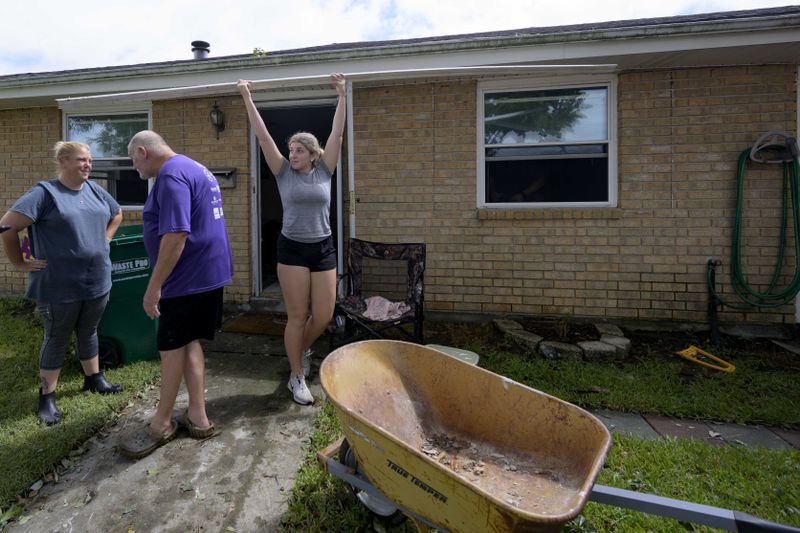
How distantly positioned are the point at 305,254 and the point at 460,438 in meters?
1.58

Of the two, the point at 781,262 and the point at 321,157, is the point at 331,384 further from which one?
the point at 781,262

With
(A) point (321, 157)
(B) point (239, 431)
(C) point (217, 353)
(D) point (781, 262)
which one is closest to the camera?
(B) point (239, 431)

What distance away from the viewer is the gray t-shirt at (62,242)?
2.82 metres

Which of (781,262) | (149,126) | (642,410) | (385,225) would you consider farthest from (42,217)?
(781,262)

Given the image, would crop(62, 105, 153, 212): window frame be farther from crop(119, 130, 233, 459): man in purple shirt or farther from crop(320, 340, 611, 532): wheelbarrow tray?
crop(320, 340, 611, 532): wheelbarrow tray

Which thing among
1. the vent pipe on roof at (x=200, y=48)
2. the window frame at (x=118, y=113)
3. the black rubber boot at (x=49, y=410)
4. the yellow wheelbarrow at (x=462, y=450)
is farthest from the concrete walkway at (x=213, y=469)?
the vent pipe on roof at (x=200, y=48)

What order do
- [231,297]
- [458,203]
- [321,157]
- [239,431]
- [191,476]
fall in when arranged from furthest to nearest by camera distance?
[231,297], [458,203], [321,157], [239,431], [191,476]

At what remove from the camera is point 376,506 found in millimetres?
1999

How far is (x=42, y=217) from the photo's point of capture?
9.23 ft

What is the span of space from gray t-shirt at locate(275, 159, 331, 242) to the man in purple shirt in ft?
1.60

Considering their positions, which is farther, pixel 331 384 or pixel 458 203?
pixel 458 203

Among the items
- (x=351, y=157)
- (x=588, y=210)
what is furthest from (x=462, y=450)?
(x=588, y=210)

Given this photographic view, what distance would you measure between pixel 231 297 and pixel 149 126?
2617mm

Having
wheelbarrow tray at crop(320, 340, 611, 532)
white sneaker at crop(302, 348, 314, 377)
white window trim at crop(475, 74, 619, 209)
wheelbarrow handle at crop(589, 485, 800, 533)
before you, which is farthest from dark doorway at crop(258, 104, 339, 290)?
wheelbarrow handle at crop(589, 485, 800, 533)
